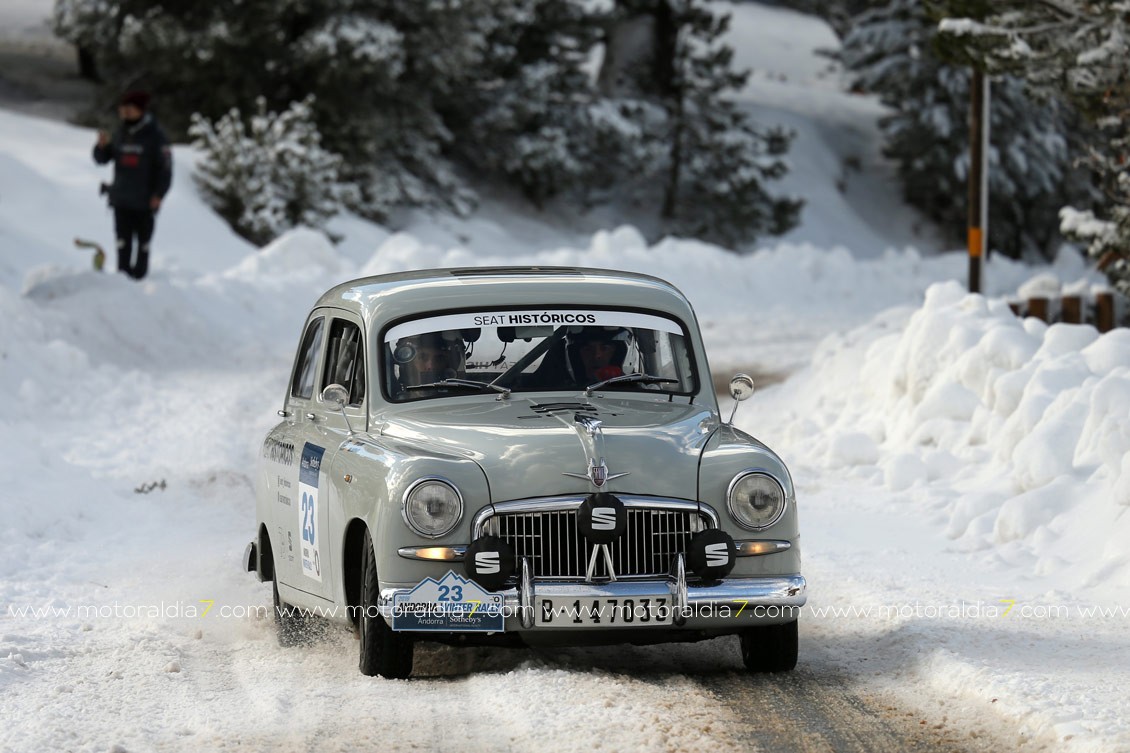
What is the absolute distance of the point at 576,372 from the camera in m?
7.84

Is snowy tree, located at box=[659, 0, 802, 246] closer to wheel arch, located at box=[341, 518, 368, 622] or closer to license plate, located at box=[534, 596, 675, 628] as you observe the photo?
wheel arch, located at box=[341, 518, 368, 622]

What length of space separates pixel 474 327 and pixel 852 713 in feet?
8.11

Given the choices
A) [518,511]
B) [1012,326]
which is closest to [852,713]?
[518,511]

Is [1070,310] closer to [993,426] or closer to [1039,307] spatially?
[1039,307]

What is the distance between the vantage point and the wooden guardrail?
770 inches

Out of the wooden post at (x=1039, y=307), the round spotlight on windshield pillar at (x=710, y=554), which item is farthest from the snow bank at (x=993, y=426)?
the wooden post at (x=1039, y=307)

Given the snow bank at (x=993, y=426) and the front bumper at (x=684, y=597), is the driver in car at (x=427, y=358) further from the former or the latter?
the snow bank at (x=993, y=426)

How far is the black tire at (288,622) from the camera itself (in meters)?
8.00

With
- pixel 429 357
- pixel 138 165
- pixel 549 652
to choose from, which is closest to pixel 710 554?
pixel 549 652

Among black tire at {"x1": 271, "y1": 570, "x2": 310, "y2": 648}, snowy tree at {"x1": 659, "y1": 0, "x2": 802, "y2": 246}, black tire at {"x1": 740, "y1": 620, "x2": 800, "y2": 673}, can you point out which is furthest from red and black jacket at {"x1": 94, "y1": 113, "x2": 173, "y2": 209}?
snowy tree at {"x1": 659, "y1": 0, "x2": 802, "y2": 246}

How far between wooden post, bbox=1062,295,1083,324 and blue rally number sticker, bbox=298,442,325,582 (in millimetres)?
13335

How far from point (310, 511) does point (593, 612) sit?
5.29 feet

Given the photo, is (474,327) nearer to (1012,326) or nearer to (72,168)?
(1012,326)

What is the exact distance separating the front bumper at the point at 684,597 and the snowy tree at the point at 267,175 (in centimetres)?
2780
